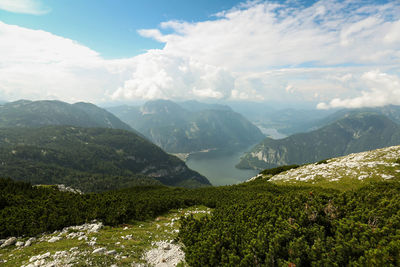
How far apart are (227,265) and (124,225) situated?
13823 mm

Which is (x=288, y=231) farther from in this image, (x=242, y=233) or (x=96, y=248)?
(x=96, y=248)

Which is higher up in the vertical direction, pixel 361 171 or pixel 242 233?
pixel 242 233

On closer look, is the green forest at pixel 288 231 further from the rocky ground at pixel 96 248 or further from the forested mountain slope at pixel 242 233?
the rocky ground at pixel 96 248

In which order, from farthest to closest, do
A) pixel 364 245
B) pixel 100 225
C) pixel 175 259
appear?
pixel 100 225, pixel 175 259, pixel 364 245

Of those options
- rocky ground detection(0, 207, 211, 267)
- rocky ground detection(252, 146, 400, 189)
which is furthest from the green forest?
rocky ground detection(252, 146, 400, 189)

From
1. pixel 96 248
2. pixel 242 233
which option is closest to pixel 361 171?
pixel 242 233

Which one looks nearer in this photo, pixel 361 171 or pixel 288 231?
pixel 288 231

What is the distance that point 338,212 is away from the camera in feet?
38.0

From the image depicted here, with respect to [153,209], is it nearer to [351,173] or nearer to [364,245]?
[364,245]

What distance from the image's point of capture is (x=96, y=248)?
1227 cm

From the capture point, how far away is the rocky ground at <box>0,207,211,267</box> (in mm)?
10961

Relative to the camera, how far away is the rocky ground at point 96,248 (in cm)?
1096

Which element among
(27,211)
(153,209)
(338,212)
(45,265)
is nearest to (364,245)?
(338,212)

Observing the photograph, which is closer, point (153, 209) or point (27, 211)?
point (27, 211)
